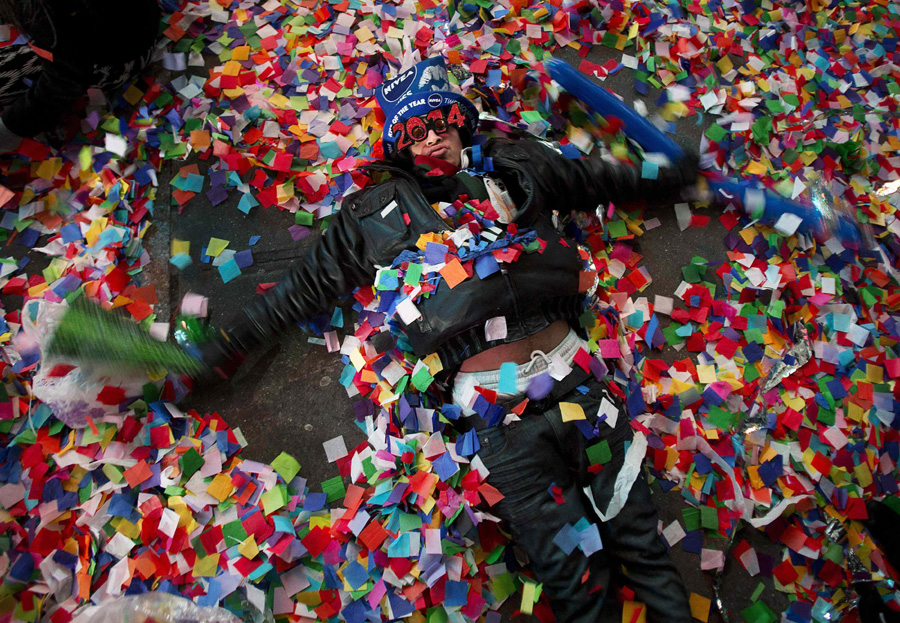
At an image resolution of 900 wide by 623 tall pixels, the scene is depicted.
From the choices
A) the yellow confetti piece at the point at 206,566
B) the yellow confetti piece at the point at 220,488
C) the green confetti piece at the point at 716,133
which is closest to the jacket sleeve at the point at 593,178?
the green confetti piece at the point at 716,133

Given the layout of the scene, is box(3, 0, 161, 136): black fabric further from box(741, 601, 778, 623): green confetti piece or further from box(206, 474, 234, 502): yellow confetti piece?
box(741, 601, 778, 623): green confetti piece

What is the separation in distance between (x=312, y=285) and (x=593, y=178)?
1272 millimetres

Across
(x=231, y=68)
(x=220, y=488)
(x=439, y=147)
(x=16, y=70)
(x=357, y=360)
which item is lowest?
(x=220, y=488)

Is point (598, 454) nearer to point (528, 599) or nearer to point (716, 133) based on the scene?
point (528, 599)

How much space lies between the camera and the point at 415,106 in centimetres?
244

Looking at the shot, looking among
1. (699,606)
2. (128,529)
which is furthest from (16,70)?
(699,606)

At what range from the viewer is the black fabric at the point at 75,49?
2324mm

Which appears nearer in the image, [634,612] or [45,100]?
[634,612]

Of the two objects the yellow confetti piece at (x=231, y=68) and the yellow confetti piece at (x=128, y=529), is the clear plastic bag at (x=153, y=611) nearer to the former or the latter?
the yellow confetti piece at (x=128, y=529)

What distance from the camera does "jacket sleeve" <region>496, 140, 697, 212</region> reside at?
2.37 metres

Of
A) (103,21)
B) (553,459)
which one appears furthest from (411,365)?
(103,21)

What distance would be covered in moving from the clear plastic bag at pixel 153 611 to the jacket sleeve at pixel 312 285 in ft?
2.98

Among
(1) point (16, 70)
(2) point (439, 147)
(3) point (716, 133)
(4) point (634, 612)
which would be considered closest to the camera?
(4) point (634, 612)

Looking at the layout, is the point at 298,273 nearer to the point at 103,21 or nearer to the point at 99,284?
the point at 99,284
